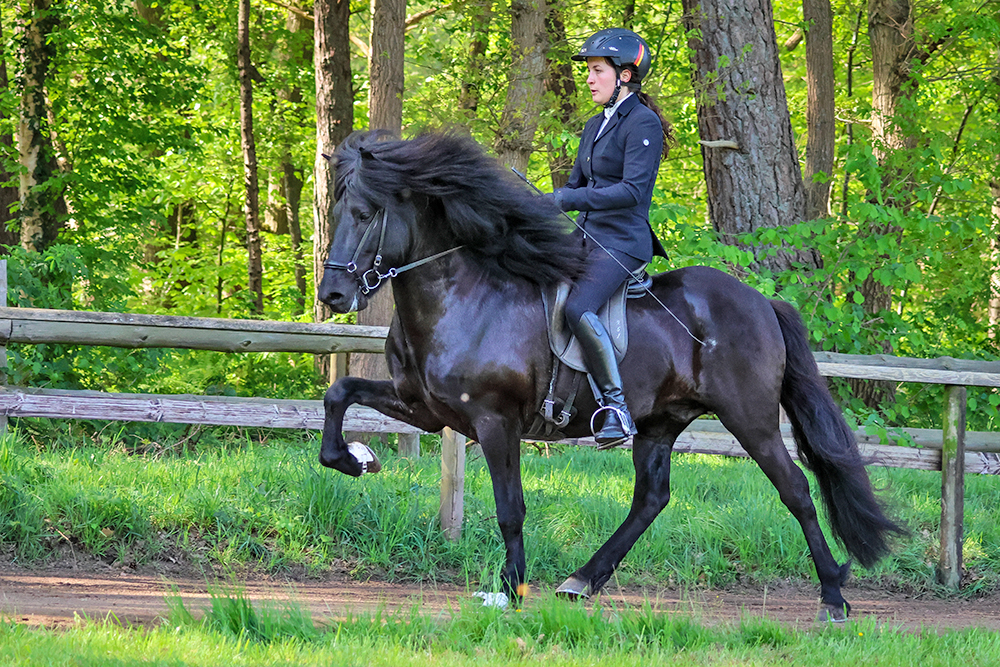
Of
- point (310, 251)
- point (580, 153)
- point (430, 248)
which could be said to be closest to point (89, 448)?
point (430, 248)

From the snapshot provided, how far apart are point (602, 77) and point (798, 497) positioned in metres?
2.58

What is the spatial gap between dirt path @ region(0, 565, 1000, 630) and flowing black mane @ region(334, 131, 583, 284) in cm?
177

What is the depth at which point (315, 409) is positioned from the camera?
23.1ft

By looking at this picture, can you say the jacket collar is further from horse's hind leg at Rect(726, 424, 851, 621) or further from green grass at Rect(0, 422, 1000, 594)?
green grass at Rect(0, 422, 1000, 594)

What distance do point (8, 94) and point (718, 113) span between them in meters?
8.93

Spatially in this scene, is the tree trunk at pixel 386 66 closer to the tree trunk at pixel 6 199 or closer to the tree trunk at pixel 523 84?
the tree trunk at pixel 523 84

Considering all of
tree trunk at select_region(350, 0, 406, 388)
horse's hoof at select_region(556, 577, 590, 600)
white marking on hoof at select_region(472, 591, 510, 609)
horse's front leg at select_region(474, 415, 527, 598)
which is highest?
tree trunk at select_region(350, 0, 406, 388)

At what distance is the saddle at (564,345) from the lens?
201 inches

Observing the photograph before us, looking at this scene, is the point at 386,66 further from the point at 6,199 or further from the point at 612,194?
the point at 612,194

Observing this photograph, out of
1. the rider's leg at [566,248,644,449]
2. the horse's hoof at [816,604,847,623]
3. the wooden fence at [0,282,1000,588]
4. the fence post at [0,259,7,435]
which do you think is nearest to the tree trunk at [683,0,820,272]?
the wooden fence at [0,282,1000,588]

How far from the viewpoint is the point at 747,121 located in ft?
32.9

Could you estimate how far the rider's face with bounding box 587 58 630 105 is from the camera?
5246 millimetres

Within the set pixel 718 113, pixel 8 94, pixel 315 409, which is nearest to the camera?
pixel 315 409

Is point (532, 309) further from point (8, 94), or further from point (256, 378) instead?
point (8, 94)
